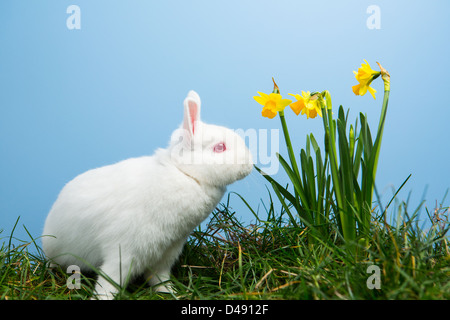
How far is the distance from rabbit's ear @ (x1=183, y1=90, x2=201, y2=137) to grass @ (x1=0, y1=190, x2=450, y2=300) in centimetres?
54

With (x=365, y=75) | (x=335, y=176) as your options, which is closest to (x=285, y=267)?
(x=335, y=176)

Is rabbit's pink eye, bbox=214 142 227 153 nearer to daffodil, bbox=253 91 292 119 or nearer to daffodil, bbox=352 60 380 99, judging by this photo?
daffodil, bbox=253 91 292 119

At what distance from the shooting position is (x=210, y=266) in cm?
185

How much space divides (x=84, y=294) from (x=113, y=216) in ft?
1.17

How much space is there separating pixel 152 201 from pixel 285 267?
0.55 meters

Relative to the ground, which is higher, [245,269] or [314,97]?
[314,97]

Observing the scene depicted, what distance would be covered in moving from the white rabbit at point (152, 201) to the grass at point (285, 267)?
0.37ft

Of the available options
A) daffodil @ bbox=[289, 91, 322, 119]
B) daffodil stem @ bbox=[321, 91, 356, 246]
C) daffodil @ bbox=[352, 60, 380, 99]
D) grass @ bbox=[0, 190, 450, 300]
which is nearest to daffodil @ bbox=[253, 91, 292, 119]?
daffodil @ bbox=[289, 91, 322, 119]

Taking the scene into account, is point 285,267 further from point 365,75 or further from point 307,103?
point 365,75

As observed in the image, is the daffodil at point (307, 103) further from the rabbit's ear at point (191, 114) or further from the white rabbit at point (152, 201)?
the rabbit's ear at point (191, 114)

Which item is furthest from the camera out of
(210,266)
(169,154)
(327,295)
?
(210,266)
